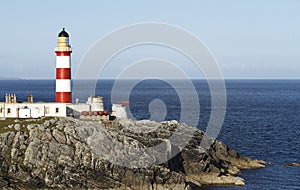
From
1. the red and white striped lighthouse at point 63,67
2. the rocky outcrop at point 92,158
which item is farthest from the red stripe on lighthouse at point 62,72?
the rocky outcrop at point 92,158

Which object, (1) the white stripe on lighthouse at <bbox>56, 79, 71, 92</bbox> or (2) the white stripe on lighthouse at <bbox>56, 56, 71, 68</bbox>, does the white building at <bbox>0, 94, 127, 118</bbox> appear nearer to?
(1) the white stripe on lighthouse at <bbox>56, 79, 71, 92</bbox>

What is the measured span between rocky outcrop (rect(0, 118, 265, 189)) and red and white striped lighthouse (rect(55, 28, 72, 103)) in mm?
5559

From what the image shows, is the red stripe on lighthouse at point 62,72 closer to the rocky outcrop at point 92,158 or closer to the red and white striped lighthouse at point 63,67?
the red and white striped lighthouse at point 63,67

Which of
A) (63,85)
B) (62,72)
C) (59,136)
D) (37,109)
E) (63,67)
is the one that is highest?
(63,67)

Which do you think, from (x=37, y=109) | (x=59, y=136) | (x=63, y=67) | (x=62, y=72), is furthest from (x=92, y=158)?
(x=63, y=67)

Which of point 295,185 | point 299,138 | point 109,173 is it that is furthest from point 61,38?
point 299,138

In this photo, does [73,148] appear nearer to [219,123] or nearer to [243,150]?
[243,150]

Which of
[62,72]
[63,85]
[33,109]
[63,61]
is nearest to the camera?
[33,109]

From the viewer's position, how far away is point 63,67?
2162 inches

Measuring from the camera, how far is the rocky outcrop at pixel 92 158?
1699 inches

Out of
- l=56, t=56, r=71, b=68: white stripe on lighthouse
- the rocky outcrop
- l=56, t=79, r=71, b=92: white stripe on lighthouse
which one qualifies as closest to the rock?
the rocky outcrop

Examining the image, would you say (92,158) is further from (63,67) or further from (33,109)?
(63,67)

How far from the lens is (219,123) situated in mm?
97688

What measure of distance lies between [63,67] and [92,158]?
44.7 ft
